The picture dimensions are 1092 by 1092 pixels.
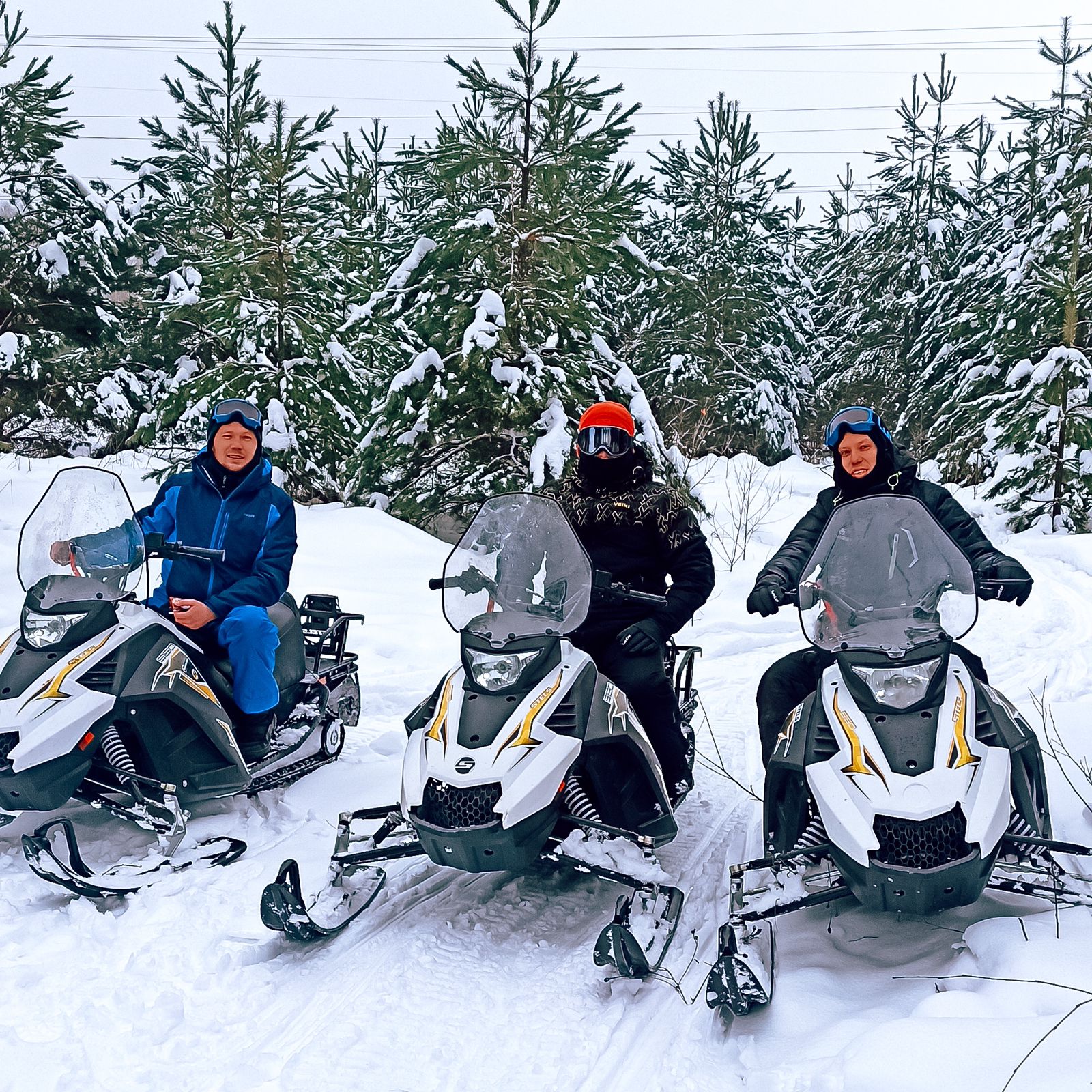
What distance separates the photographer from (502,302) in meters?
Answer: 10.8

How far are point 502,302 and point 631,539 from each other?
7012 mm

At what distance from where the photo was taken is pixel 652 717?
3908 mm

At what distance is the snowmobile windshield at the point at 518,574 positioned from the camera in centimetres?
355

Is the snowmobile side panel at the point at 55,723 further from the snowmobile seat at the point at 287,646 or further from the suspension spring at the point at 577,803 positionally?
the suspension spring at the point at 577,803

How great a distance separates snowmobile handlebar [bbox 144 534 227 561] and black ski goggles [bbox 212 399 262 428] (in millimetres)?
668

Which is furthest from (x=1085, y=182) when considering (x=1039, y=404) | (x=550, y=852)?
(x=550, y=852)

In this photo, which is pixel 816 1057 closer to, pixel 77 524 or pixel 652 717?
pixel 652 717

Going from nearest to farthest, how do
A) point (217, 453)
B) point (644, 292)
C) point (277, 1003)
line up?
point (277, 1003) → point (217, 453) → point (644, 292)

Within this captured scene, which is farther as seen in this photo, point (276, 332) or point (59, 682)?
point (276, 332)

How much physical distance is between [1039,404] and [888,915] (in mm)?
12975

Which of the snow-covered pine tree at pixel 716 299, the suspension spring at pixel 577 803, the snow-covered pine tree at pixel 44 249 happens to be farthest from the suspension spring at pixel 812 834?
the snow-covered pine tree at pixel 716 299

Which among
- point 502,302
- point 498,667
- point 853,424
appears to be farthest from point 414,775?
point 502,302

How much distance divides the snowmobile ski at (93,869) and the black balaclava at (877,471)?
2866 mm

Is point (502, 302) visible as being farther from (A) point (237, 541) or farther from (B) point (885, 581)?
(B) point (885, 581)
